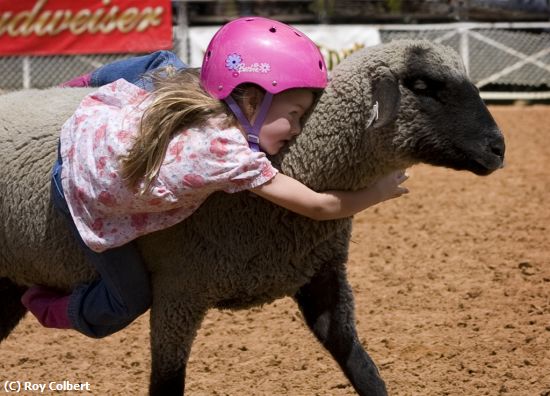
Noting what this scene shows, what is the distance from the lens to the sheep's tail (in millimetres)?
3754

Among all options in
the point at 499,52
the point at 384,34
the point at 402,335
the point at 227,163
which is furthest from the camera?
the point at 499,52

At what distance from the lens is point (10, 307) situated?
3.82 m

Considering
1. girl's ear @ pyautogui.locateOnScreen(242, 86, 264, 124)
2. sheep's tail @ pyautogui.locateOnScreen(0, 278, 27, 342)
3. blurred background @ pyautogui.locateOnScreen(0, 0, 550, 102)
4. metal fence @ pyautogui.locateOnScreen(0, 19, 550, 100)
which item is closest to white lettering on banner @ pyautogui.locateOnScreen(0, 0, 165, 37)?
blurred background @ pyautogui.locateOnScreen(0, 0, 550, 102)

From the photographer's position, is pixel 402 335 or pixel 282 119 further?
pixel 402 335

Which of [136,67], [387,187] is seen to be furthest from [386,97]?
[136,67]

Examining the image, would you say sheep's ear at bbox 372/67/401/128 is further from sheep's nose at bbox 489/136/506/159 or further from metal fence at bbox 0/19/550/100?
metal fence at bbox 0/19/550/100

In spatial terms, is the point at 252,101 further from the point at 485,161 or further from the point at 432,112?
the point at 485,161

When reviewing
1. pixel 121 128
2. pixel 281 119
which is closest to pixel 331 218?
pixel 281 119

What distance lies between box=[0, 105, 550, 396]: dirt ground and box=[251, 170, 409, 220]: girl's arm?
143 centimetres

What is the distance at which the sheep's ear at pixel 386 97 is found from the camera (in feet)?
9.50

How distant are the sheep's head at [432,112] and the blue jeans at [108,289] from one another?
34.8 inches

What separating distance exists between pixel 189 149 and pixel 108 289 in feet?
2.11

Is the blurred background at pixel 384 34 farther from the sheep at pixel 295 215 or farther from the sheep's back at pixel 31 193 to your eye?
the sheep at pixel 295 215

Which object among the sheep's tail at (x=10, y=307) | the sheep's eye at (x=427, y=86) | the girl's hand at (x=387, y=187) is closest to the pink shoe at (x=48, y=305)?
the sheep's tail at (x=10, y=307)
